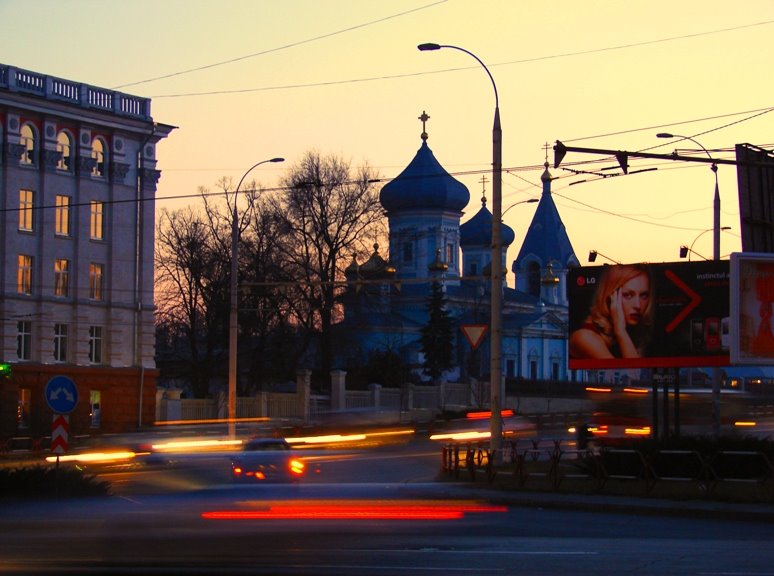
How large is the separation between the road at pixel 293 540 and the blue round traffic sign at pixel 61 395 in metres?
9.03

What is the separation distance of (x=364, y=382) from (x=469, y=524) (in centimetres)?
6150

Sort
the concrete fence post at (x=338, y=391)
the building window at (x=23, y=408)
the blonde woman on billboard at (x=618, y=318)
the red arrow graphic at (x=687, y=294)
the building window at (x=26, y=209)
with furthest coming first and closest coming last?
the concrete fence post at (x=338, y=391)
the building window at (x=26, y=209)
the building window at (x=23, y=408)
the blonde woman on billboard at (x=618, y=318)
the red arrow graphic at (x=687, y=294)

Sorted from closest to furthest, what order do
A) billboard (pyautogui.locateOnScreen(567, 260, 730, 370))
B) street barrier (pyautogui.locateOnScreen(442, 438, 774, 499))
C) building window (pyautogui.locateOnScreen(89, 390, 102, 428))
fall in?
street barrier (pyautogui.locateOnScreen(442, 438, 774, 499)) → billboard (pyautogui.locateOnScreen(567, 260, 730, 370)) → building window (pyautogui.locateOnScreen(89, 390, 102, 428))

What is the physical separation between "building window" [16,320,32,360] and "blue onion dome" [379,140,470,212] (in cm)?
4551

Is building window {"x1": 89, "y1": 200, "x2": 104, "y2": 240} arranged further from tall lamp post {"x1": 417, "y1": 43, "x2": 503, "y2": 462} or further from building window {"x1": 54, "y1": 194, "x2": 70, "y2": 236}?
tall lamp post {"x1": 417, "y1": 43, "x2": 503, "y2": 462}

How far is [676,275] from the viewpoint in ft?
119

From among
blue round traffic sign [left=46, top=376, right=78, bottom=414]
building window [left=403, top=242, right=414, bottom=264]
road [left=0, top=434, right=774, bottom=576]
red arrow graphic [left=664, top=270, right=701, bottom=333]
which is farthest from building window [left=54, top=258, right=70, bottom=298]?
building window [left=403, top=242, right=414, bottom=264]

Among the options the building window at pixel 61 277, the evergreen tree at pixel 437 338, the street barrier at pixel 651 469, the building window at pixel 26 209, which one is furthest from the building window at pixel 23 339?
the evergreen tree at pixel 437 338

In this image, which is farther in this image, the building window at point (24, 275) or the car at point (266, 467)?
the building window at point (24, 275)

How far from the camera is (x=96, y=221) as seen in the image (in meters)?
58.7

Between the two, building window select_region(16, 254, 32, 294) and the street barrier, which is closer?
the street barrier

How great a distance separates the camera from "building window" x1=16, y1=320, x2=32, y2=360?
55188 millimetres

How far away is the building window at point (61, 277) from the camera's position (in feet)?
187

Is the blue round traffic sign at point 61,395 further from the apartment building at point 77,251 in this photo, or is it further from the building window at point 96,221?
the building window at point 96,221
